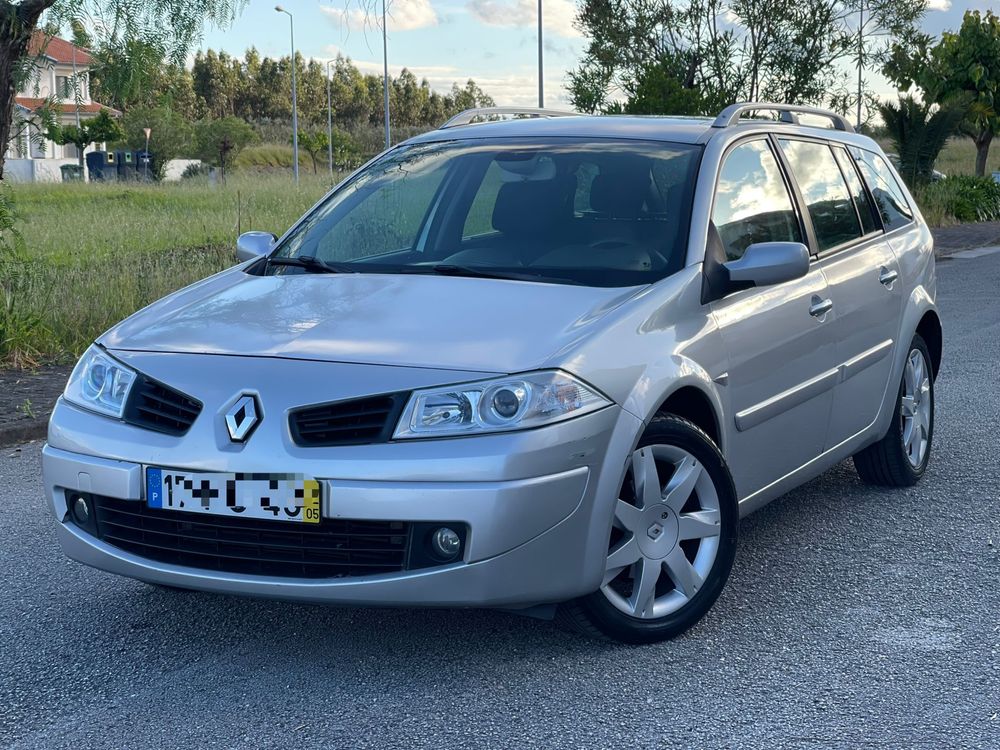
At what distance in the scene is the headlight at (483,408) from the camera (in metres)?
3.51

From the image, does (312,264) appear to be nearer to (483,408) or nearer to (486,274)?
(486,274)

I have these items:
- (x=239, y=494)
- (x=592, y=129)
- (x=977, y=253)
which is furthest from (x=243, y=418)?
(x=977, y=253)

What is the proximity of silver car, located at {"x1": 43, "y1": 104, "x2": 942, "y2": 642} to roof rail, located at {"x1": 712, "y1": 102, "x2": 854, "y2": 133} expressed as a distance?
3 centimetres

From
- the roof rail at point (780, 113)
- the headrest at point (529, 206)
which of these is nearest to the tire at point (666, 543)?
the headrest at point (529, 206)

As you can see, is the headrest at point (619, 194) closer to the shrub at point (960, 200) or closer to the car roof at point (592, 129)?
the car roof at point (592, 129)

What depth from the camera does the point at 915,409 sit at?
20.1 ft

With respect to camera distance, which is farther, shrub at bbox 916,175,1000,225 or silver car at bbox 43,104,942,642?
shrub at bbox 916,175,1000,225

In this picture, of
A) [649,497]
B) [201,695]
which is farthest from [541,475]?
[201,695]

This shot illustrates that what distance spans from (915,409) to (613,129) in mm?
2086

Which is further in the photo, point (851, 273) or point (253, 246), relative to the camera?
point (851, 273)

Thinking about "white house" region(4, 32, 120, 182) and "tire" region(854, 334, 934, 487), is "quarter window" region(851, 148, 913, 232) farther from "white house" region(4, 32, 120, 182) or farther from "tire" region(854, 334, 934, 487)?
"white house" region(4, 32, 120, 182)

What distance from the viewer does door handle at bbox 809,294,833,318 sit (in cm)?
493

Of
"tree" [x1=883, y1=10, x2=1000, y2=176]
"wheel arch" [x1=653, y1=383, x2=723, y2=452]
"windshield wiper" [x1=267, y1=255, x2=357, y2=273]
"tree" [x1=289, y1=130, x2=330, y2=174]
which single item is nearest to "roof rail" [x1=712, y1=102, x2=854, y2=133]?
"wheel arch" [x1=653, y1=383, x2=723, y2=452]

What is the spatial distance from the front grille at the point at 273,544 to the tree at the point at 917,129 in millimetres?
25821
